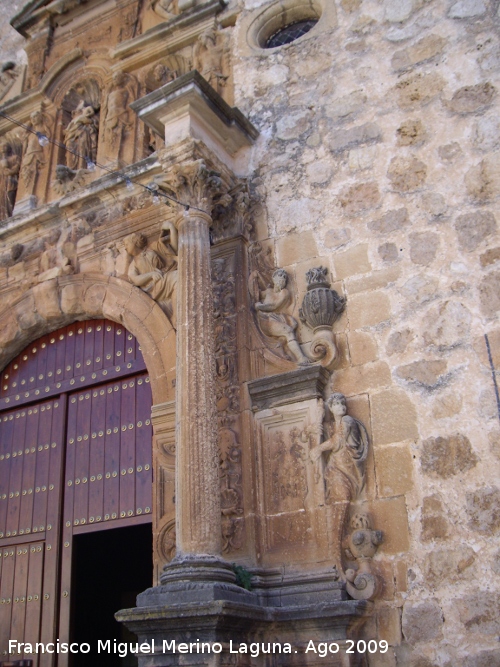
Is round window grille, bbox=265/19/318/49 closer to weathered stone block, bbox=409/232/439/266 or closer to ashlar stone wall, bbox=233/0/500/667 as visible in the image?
ashlar stone wall, bbox=233/0/500/667

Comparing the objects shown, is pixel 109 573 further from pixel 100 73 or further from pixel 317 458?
pixel 100 73

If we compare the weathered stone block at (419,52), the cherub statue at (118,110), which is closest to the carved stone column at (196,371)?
the weathered stone block at (419,52)

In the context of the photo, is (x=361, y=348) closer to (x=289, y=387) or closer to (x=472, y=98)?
(x=289, y=387)

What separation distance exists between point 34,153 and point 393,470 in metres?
5.06

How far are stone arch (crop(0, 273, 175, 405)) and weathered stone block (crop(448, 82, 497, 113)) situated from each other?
8.78 ft

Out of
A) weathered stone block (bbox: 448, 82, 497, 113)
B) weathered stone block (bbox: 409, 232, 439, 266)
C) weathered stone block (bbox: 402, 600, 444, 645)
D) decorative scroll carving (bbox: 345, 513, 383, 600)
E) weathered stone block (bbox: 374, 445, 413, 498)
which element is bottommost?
weathered stone block (bbox: 402, 600, 444, 645)

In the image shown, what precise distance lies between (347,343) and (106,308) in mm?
2242

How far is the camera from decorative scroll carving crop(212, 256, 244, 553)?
5.13 m

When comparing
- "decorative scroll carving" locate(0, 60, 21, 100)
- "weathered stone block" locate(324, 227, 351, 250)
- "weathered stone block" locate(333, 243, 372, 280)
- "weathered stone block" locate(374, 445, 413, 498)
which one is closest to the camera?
"weathered stone block" locate(374, 445, 413, 498)

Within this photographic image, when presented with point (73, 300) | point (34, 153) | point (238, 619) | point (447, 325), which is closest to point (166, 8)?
point (34, 153)

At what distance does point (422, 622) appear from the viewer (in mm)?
4410

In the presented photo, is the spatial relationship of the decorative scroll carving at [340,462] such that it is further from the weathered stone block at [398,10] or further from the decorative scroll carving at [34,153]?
the decorative scroll carving at [34,153]

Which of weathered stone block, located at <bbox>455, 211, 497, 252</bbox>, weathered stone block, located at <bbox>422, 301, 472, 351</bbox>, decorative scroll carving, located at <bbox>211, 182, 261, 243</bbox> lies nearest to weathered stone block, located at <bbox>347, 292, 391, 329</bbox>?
weathered stone block, located at <bbox>422, 301, 472, 351</bbox>

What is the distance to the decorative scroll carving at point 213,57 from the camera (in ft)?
22.5
